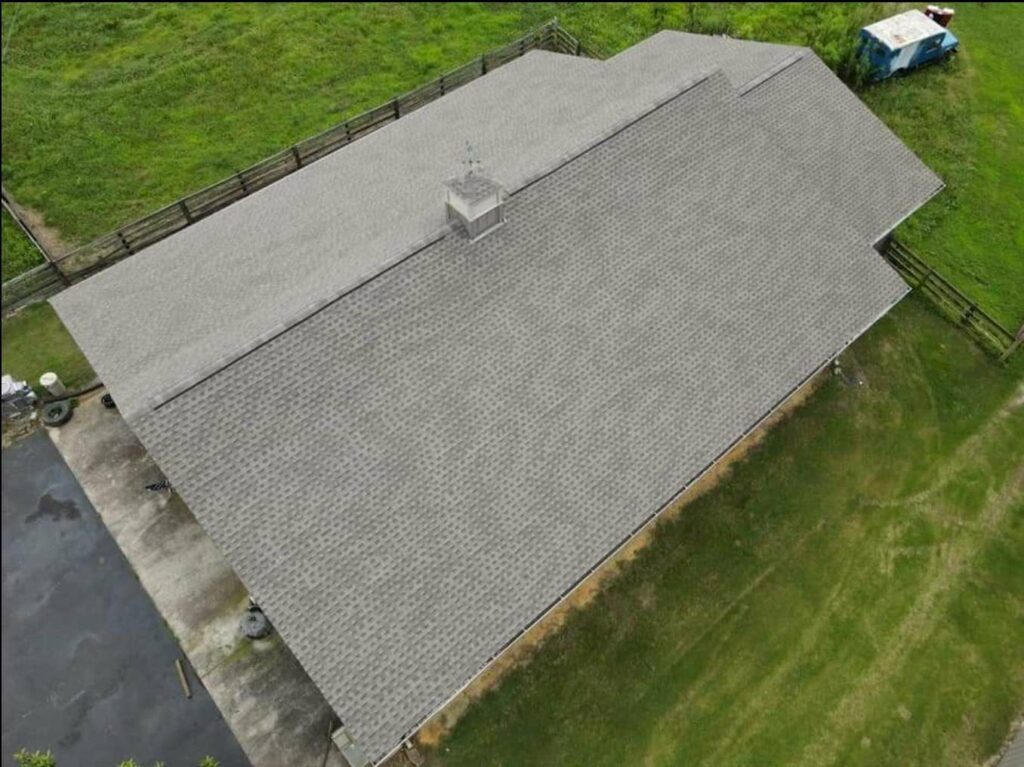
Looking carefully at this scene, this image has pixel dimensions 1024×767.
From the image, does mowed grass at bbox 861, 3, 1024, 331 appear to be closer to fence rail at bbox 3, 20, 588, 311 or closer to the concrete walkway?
fence rail at bbox 3, 20, 588, 311

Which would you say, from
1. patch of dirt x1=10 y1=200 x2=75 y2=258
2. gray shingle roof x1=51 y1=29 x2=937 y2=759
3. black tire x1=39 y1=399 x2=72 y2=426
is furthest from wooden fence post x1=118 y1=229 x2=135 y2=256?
black tire x1=39 y1=399 x2=72 y2=426

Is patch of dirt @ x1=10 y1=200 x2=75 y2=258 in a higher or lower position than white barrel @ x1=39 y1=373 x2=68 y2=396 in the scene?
higher

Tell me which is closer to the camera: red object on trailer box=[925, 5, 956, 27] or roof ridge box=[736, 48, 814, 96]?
roof ridge box=[736, 48, 814, 96]

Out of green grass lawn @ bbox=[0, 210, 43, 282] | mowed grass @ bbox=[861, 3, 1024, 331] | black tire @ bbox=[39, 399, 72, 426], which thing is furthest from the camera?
mowed grass @ bbox=[861, 3, 1024, 331]

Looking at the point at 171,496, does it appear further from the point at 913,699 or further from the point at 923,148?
the point at 923,148

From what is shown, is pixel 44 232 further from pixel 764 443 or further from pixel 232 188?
pixel 764 443

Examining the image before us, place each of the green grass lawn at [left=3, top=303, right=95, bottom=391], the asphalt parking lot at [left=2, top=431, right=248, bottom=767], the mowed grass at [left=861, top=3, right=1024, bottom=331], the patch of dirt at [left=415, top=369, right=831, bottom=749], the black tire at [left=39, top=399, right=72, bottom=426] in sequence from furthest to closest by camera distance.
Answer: the mowed grass at [left=861, top=3, right=1024, bottom=331] → the green grass lawn at [left=3, top=303, right=95, bottom=391] → the black tire at [left=39, top=399, right=72, bottom=426] → the patch of dirt at [left=415, top=369, right=831, bottom=749] → the asphalt parking lot at [left=2, top=431, right=248, bottom=767]

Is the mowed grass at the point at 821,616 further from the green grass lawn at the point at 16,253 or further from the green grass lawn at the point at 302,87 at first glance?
the green grass lawn at the point at 16,253

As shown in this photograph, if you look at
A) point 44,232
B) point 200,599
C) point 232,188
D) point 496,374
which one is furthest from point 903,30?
point 44,232
